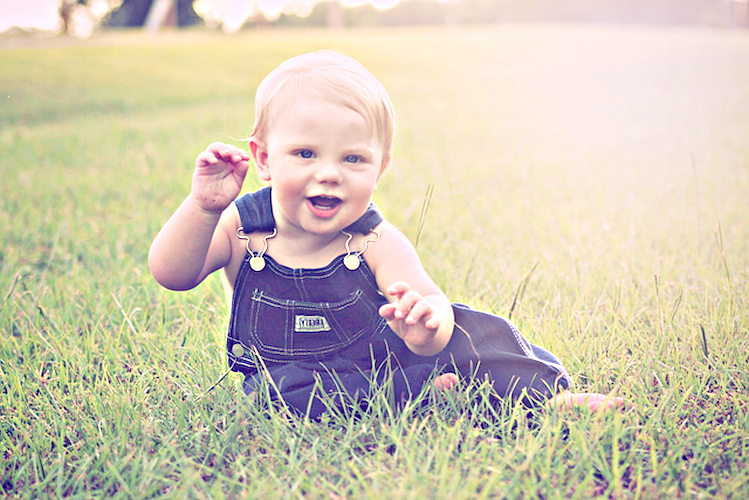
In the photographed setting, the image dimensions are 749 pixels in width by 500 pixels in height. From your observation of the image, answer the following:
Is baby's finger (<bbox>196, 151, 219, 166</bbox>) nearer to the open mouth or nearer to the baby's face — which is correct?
the baby's face

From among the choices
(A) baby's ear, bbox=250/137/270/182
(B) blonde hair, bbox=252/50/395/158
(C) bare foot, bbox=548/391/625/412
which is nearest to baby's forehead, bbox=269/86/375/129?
(B) blonde hair, bbox=252/50/395/158

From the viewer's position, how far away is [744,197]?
3.85m

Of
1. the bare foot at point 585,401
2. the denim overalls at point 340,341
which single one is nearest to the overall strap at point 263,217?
the denim overalls at point 340,341

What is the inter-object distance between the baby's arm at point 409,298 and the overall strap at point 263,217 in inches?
1.6

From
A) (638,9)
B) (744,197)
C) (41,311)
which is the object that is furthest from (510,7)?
(41,311)

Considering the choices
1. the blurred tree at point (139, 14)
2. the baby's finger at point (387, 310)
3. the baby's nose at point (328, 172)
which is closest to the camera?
the baby's finger at point (387, 310)

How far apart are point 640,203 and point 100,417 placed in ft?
10.2

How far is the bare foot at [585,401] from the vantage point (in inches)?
66.0

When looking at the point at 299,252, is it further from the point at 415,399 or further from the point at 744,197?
the point at 744,197

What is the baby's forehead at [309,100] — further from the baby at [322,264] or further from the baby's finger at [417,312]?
the baby's finger at [417,312]

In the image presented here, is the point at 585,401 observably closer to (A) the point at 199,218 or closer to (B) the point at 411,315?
(B) the point at 411,315

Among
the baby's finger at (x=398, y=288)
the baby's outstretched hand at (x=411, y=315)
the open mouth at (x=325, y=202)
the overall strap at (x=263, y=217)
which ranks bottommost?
the baby's outstretched hand at (x=411, y=315)

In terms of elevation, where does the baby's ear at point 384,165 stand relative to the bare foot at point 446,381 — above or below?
above

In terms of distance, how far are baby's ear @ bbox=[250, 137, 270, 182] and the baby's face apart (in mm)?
41
